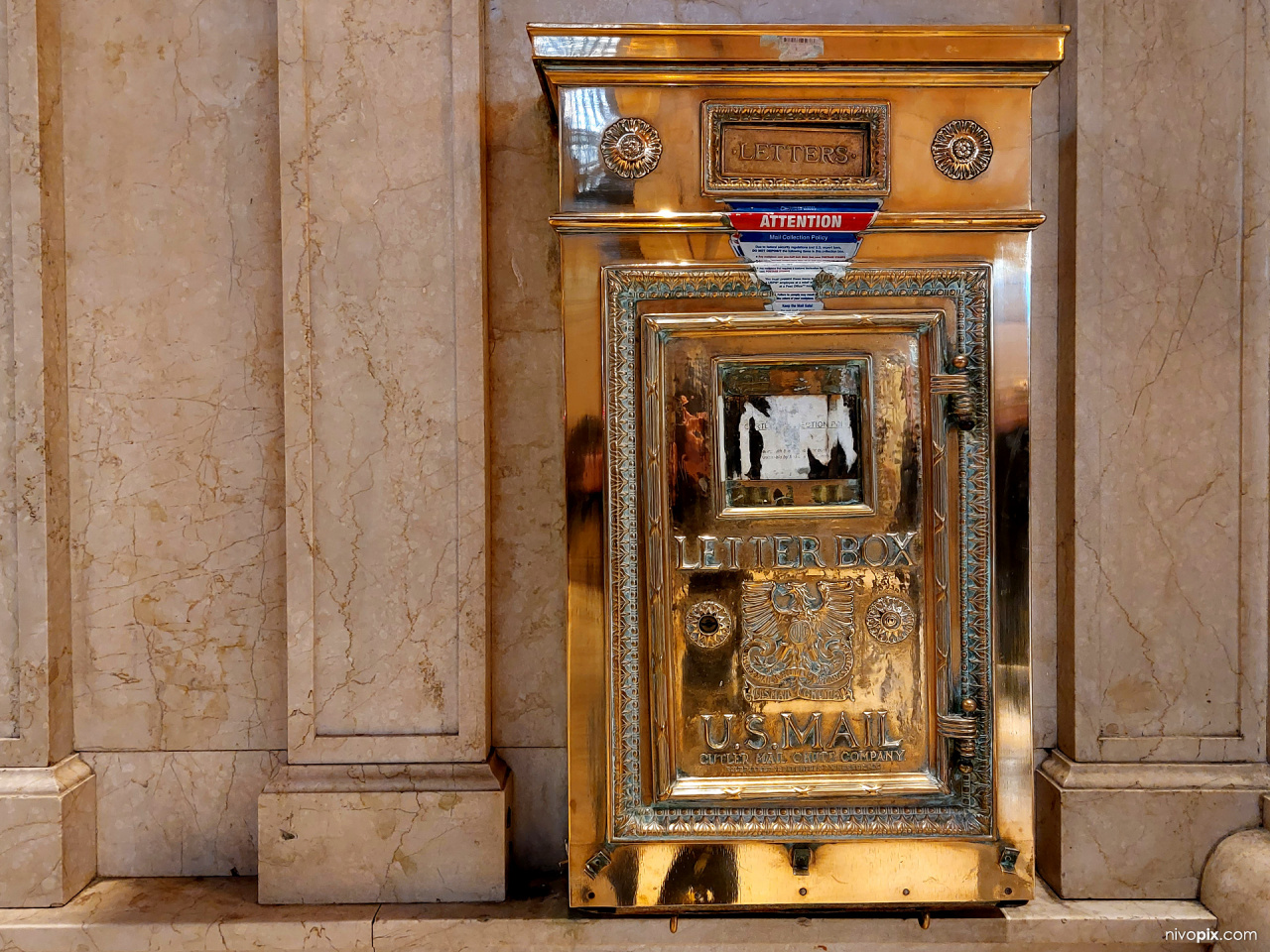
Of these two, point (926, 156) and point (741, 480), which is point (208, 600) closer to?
point (741, 480)

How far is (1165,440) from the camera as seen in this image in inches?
80.5

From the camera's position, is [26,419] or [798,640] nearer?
[798,640]

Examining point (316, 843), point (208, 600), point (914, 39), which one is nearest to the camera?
point (914, 39)

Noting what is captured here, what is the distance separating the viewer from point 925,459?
1710 mm

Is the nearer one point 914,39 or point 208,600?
point 914,39

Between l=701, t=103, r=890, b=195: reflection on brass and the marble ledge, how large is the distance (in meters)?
1.66

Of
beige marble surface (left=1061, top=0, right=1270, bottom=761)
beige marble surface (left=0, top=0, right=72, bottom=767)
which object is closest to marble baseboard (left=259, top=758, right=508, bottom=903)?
beige marble surface (left=0, top=0, right=72, bottom=767)

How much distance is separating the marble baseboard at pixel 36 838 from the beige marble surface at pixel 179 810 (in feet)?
0.41

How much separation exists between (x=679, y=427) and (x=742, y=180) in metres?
0.53

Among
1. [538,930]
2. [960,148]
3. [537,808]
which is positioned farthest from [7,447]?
[960,148]

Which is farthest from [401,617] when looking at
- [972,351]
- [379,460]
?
[972,351]

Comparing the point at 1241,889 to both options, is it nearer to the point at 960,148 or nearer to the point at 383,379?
the point at 960,148

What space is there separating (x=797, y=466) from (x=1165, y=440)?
106cm

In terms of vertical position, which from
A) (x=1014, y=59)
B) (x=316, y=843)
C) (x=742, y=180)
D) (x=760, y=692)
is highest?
(x=1014, y=59)
